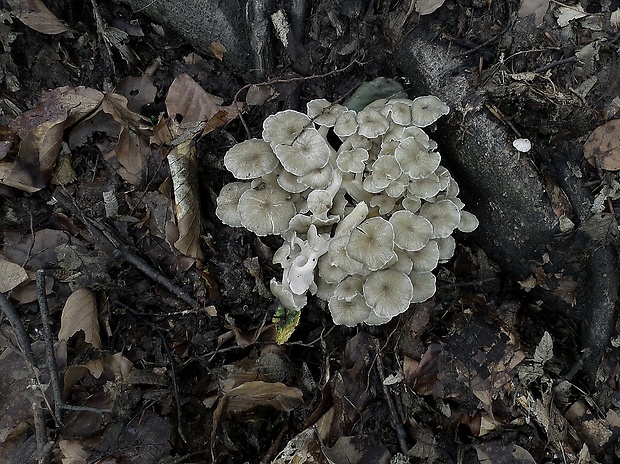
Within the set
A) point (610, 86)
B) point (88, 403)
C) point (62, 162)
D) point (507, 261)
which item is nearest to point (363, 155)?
point (507, 261)

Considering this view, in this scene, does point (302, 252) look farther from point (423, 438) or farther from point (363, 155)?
point (423, 438)

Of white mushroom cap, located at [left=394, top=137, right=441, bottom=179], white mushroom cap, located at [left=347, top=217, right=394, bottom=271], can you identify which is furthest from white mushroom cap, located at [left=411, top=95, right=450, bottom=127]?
white mushroom cap, located at [left=347, top=217, right=394, bottom=271]

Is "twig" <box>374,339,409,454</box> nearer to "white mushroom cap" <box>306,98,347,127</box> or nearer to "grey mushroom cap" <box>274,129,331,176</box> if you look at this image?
"grey mushroom cap" <box>274,129,331,176</box>

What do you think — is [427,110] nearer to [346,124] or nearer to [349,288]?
[346,124]

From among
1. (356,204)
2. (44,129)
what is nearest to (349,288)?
(356,204)

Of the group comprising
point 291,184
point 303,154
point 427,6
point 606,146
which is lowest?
point 606,146

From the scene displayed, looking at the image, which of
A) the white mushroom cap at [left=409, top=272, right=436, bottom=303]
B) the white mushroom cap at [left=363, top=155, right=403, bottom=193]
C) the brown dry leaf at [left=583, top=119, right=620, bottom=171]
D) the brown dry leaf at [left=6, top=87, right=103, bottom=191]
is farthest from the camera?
the brown dry leaf at [left=6, top=87, right=103, bottom=191]

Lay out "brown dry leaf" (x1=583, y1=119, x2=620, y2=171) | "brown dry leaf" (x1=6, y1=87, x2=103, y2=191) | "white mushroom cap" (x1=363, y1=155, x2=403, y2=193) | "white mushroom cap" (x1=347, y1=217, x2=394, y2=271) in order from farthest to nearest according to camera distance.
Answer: "brown dry leaf" (x1=6, y1=87, x2=103, y2=191)
"brown dry leaf" (x1=583, y1=119, x2=620, y2=171)
"white mushroom cap" (x1=363, y1=155, x2=403, y2=193)
"white mushroom cap" (x1=347, y1=217, x2=394, y2=271)
